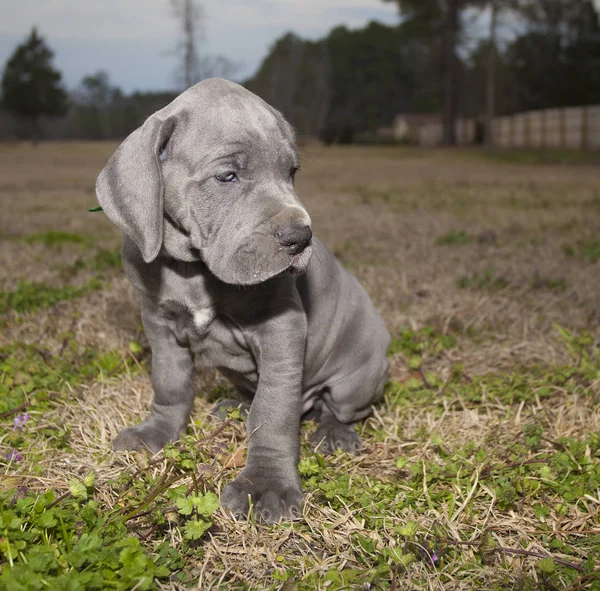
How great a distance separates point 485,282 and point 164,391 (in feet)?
10.9

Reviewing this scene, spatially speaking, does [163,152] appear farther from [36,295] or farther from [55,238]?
[55,238]

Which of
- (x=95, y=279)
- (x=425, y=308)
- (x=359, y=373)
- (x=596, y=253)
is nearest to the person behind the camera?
(x=359, y=373)

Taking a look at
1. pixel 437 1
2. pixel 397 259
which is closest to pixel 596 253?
pixel 397 259

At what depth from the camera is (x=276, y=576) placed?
87.6 inches

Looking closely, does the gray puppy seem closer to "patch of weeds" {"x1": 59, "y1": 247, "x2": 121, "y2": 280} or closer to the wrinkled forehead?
the wrinkled forehead

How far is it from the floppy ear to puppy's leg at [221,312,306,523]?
565 millimetres

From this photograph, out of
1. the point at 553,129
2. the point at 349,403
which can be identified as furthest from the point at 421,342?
the point at 553,129

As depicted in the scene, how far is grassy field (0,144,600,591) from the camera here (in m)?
2.25

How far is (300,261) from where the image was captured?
2.60 meters

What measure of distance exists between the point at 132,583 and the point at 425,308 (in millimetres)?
3234

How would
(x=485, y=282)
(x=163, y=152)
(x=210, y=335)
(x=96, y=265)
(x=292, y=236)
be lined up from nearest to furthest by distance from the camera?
(x=292, y=236) → (x=163, y=152) → (x=210, y=335) → (x=485, y=282) → (x=96, y=265)

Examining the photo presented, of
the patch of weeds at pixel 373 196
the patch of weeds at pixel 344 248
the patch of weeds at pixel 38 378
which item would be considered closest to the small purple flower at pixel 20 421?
the patch of weeds at pixel 38 378

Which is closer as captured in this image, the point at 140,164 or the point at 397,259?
the point at 140,164

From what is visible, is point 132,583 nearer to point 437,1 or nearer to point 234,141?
point 234,141
